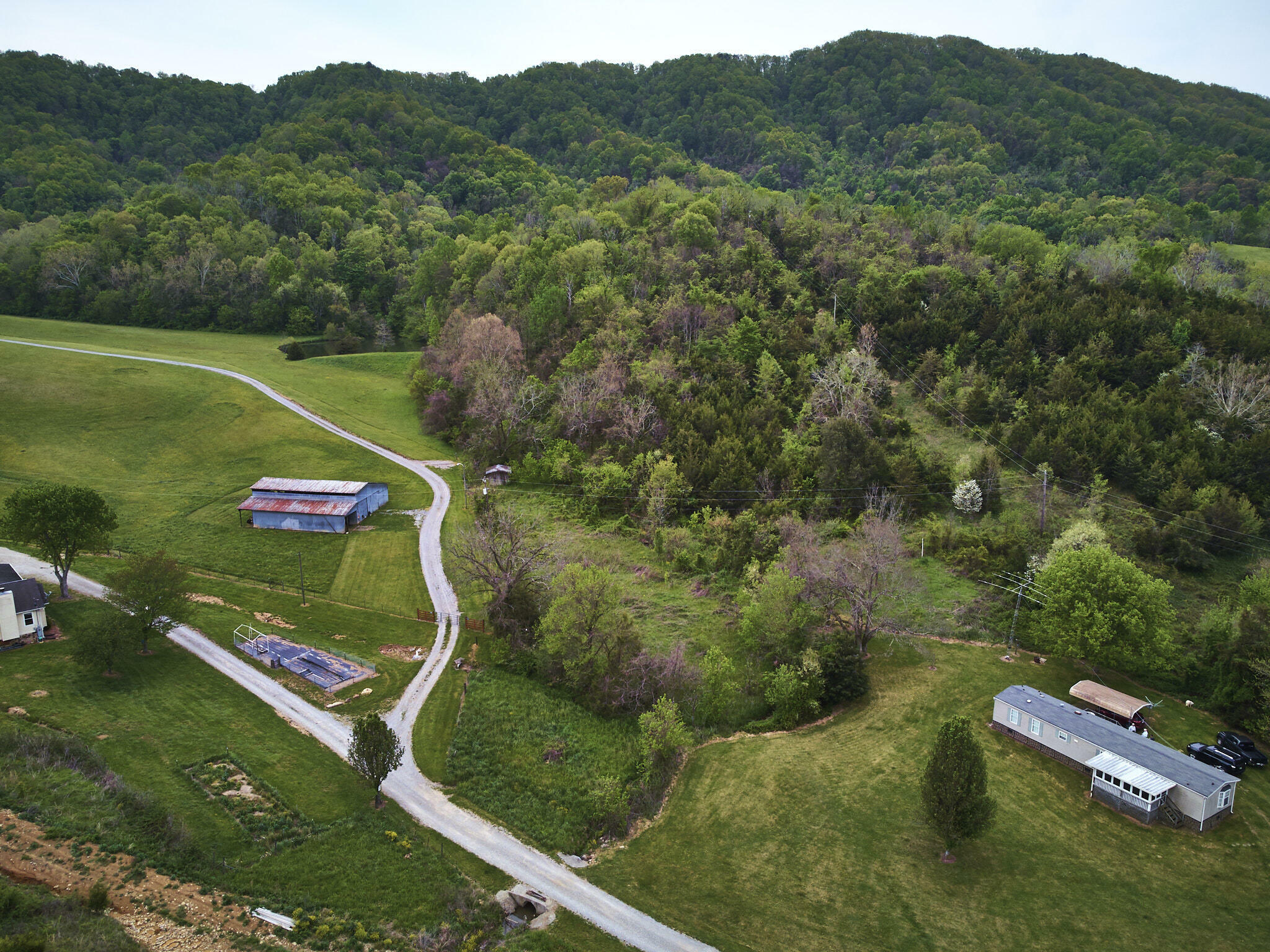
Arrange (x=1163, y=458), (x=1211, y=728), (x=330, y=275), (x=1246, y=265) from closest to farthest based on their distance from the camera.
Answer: (x=1211, y=728) → (x=1163, y=458) → (x=1246, y=265) → (x=330, y=275)

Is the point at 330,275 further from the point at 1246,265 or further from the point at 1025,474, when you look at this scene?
the point at 1246,265

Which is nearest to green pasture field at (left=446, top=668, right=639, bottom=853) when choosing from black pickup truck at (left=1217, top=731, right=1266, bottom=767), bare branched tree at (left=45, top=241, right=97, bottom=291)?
black pickup truck at (left=1217, top=731, right=1266, bottom=767)

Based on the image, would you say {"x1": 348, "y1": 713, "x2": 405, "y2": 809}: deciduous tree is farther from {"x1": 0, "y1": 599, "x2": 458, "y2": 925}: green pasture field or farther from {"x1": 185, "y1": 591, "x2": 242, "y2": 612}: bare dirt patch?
{"x1": 185, "y1": 591, "x2": 242, "y2": 612}: bare dirt patch

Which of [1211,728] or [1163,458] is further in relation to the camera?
[1163,458]

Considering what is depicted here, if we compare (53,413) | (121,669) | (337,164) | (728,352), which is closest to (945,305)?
(728,352)

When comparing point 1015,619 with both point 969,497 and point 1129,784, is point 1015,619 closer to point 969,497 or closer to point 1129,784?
point 1129,784

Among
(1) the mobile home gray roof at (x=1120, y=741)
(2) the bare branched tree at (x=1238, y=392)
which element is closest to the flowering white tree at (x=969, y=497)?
(1) the mobile home gray roof at (x=1120, y=741)

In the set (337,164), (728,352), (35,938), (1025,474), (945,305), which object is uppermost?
(337,164)
